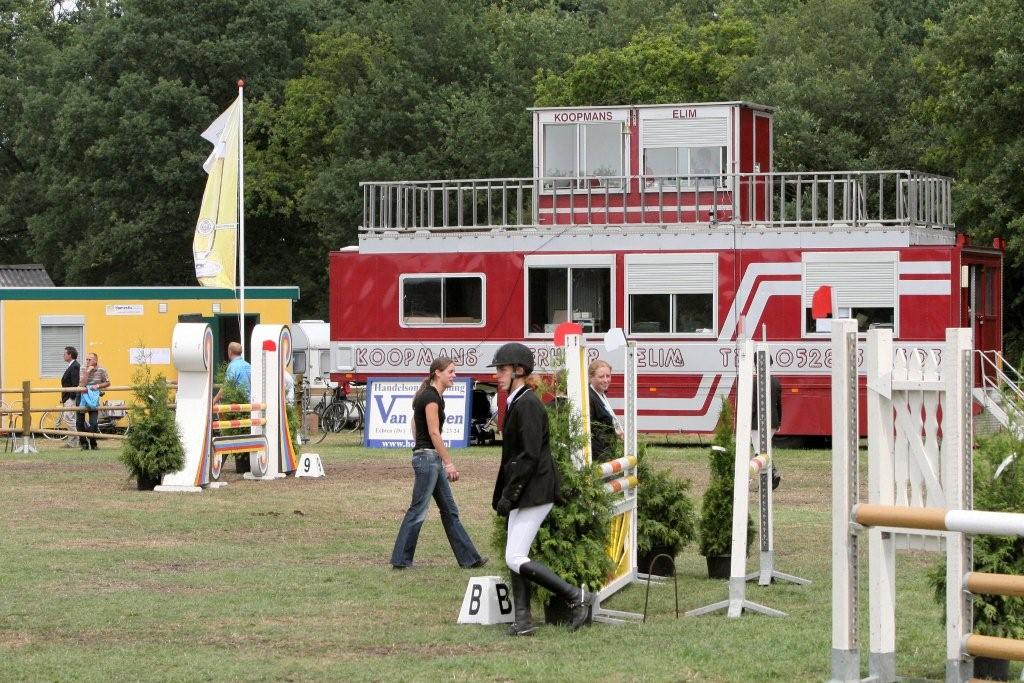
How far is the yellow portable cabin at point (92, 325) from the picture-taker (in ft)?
111

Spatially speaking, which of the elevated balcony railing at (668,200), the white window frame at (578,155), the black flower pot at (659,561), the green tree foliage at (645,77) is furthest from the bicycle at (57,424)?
the black flower pot at (659,561)

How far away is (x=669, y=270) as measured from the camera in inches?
1026

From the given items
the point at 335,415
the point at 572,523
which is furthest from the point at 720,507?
the point at 335,415

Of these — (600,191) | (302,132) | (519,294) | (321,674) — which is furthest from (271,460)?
(302,132)

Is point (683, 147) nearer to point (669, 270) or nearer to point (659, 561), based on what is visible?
point (669, 270)

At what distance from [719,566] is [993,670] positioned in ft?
14.1

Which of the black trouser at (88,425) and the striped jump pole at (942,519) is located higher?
the striped jump pole at (942,519)

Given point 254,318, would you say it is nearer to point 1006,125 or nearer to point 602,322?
point 602,322

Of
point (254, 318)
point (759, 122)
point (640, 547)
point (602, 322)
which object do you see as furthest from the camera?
point (254, 318)

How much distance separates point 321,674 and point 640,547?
3.78 m

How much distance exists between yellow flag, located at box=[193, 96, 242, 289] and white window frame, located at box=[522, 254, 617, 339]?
4941mm

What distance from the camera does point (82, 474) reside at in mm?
22281

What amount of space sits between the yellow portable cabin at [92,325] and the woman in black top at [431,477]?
2084 centimetres

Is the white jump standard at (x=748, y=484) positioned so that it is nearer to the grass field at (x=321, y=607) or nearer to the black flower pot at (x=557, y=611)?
the grass field at (x=321, y=607)
